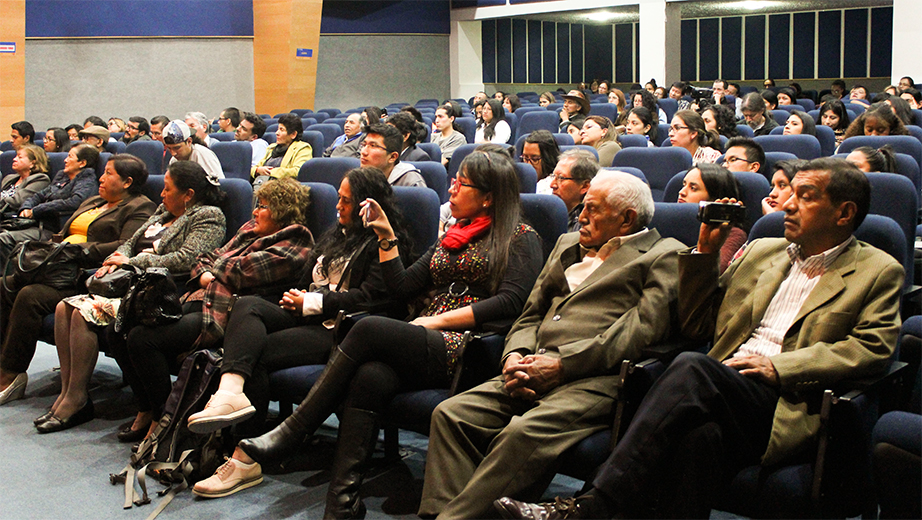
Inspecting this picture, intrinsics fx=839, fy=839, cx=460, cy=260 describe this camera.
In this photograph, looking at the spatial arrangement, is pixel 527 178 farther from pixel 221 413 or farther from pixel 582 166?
pixel 221 413

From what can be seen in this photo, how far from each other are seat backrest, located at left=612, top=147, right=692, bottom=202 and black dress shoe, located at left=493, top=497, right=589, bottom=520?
2460 mm

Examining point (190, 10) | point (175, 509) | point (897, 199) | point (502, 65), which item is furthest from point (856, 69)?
point (175, 509)

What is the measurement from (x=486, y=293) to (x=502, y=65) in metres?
16.2

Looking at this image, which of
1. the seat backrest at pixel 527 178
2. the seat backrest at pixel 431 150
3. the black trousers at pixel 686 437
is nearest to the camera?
the black trousers at pixel 686 437

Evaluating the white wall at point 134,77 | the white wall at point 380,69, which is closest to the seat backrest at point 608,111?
the white wall at point 134,77

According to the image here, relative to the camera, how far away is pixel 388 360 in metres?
2.55

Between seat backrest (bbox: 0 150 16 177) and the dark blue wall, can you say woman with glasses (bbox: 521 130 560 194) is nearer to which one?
seat backrest (bbox: 0 150 16 177)

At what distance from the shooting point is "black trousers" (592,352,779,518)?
1.93 metres

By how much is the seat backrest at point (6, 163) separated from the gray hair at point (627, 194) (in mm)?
5110

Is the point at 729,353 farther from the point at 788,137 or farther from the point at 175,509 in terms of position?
the point at 788,137

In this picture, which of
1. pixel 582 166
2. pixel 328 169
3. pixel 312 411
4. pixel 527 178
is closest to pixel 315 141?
pixel 328 169

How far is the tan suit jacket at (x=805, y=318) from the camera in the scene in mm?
1993

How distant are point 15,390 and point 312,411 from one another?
202 centimetres

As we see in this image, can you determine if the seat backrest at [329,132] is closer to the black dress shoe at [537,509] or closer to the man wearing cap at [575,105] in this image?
the man wearing cap at [575,105]
